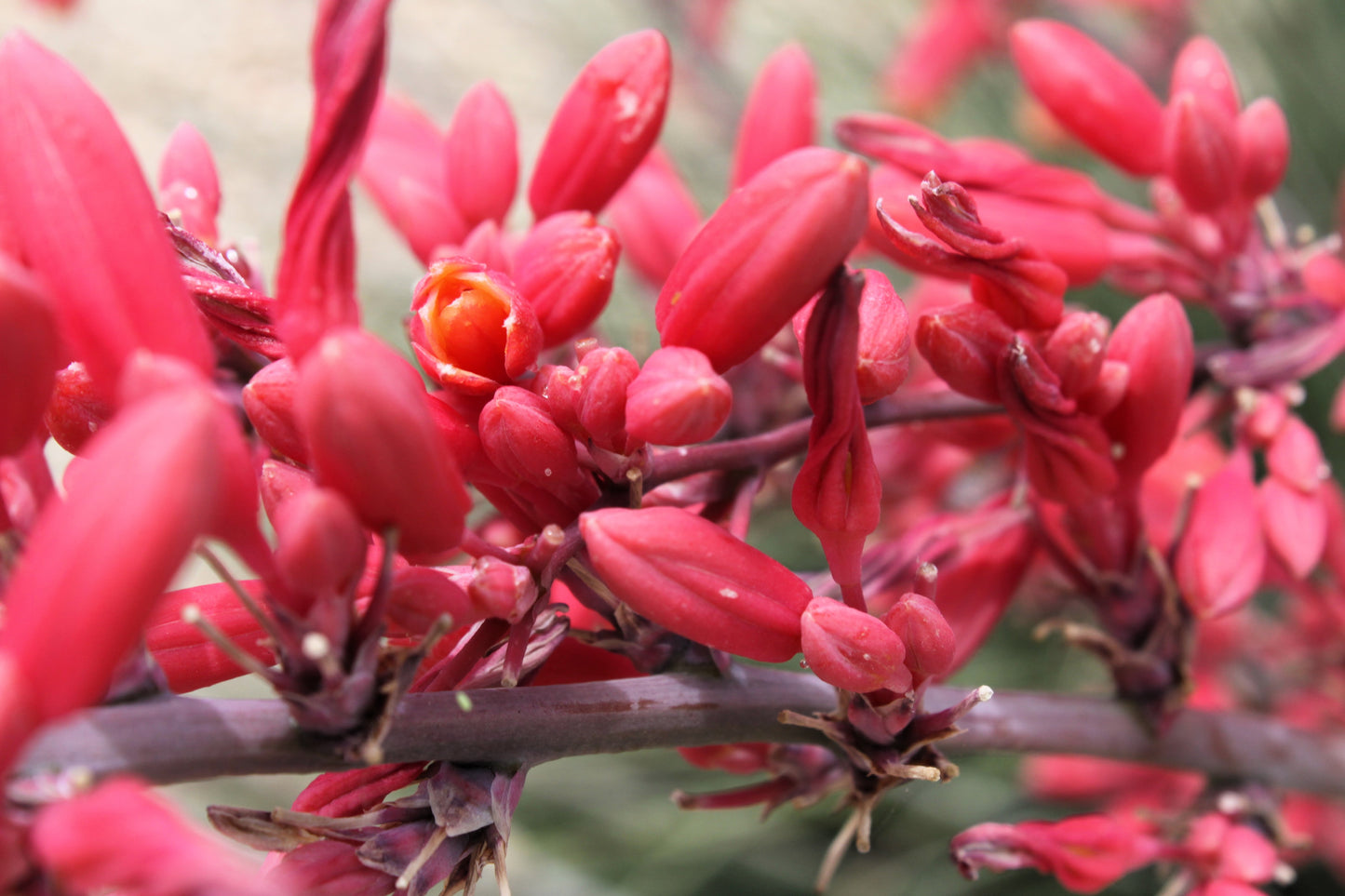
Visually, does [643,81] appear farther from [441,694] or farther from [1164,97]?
[1164,97]

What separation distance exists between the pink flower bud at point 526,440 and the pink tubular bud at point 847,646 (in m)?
0.10

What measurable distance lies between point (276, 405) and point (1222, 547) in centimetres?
41

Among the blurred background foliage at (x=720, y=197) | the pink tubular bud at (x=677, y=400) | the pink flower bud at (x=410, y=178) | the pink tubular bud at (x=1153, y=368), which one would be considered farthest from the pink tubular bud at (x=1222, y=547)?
the pink flower bud at (x=410, y=178)

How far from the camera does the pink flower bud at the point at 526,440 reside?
0.34 metres

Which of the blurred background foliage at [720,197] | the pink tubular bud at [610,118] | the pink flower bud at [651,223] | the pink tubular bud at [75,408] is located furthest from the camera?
the blurred background foliage at [720,197]

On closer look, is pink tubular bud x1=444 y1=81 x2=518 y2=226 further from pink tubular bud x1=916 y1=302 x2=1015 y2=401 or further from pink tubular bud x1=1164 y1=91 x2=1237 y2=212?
pink tubular bud x1=1164 y1=91 x2=1237 y2=212

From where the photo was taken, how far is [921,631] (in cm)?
35

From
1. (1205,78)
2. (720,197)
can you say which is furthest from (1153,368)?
(720,197)

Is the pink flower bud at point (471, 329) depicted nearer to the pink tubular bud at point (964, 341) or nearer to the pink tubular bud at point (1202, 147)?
the pink tubular bud at point (964, 341)

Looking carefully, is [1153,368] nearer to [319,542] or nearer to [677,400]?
[677,400]

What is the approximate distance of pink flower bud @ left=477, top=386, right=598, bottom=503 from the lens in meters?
0.34

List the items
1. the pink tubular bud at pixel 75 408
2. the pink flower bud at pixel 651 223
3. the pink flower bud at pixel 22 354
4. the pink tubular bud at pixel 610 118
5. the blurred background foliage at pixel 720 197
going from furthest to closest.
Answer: the blurred background foliage at pixel 720 197 < the pink flower bud at pixel 651 223 < the pink tubular bud at pixel 610 118 < the pink tubular bud at pixel 75 408 < the pink flower bud at pixel 22 354

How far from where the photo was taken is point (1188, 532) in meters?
0.50

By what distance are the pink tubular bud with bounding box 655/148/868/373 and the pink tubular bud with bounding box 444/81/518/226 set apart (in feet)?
0.63
